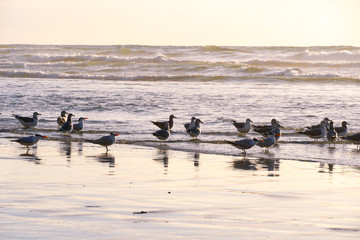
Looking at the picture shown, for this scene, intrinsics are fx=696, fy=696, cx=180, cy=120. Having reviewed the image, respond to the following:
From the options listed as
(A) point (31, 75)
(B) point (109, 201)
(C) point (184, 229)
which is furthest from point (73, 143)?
(A) point (31, 75)

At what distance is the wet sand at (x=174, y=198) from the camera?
7746 millimetres

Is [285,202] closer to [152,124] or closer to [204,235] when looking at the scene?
[204,235]

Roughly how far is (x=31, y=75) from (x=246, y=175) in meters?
39.3

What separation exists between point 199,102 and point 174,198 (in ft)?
62.4

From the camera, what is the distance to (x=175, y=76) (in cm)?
4616

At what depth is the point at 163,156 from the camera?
15.0m

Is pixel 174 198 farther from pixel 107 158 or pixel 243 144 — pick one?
pixel 243 144

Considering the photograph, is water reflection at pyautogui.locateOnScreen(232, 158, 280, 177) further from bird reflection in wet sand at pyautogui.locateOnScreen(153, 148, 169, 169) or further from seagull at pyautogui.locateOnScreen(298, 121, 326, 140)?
seagull at pyautogui.locateOnScreen(298, 121, 326, 140)

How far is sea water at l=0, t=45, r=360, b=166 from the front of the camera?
18438 millimetres

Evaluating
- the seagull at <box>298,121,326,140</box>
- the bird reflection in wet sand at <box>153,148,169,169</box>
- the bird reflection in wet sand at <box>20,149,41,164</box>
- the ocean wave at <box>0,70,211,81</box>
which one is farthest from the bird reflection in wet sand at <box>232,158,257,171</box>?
the ocean wave at <box>0,70,211,81</box>

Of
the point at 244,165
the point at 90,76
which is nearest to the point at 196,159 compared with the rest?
the point at 244,165

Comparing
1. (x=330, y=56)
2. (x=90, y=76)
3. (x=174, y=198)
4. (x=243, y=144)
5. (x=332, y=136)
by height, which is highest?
(x=330, y=56)

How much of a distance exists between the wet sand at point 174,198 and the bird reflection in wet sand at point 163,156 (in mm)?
41

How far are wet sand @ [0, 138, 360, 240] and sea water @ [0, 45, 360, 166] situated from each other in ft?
9.04
